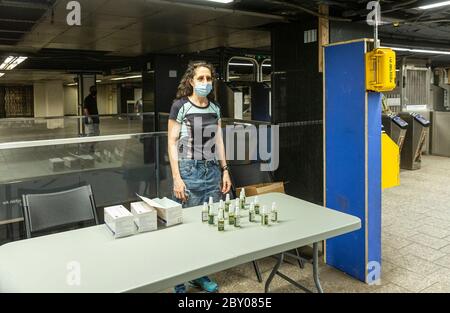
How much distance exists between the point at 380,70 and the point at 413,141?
553cm

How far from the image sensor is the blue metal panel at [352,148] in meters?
3.02

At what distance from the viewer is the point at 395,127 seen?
294 inches

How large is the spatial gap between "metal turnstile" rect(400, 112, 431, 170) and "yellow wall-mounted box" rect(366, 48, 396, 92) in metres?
5.35

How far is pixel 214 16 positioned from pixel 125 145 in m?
2.14

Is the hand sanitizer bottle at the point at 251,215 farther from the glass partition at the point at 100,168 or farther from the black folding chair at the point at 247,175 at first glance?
the glass partition at the point at 100,168

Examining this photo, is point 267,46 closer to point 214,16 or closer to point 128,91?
point 214,16

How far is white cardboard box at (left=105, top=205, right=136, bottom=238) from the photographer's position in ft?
6.73

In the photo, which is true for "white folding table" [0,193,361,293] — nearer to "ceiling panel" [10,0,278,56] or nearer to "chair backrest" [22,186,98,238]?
"chair backrest" [22,186,98,238]

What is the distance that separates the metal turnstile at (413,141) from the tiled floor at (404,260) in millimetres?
2005

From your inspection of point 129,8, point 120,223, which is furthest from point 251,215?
point 129,8

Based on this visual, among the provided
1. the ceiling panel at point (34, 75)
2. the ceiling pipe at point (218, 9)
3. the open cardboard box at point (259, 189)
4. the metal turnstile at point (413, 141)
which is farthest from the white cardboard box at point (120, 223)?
the ceiling panel at point (34, 75)

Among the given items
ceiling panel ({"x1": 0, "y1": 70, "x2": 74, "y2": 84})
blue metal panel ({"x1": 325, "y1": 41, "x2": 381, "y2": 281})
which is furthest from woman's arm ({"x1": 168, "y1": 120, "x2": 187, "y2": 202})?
ceiling panel ({"x1": 0, "y1": 70, "x2": 74, "y2": 84})

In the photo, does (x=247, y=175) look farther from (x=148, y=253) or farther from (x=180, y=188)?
(x=148, y=253)

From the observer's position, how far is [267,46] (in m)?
8.92
